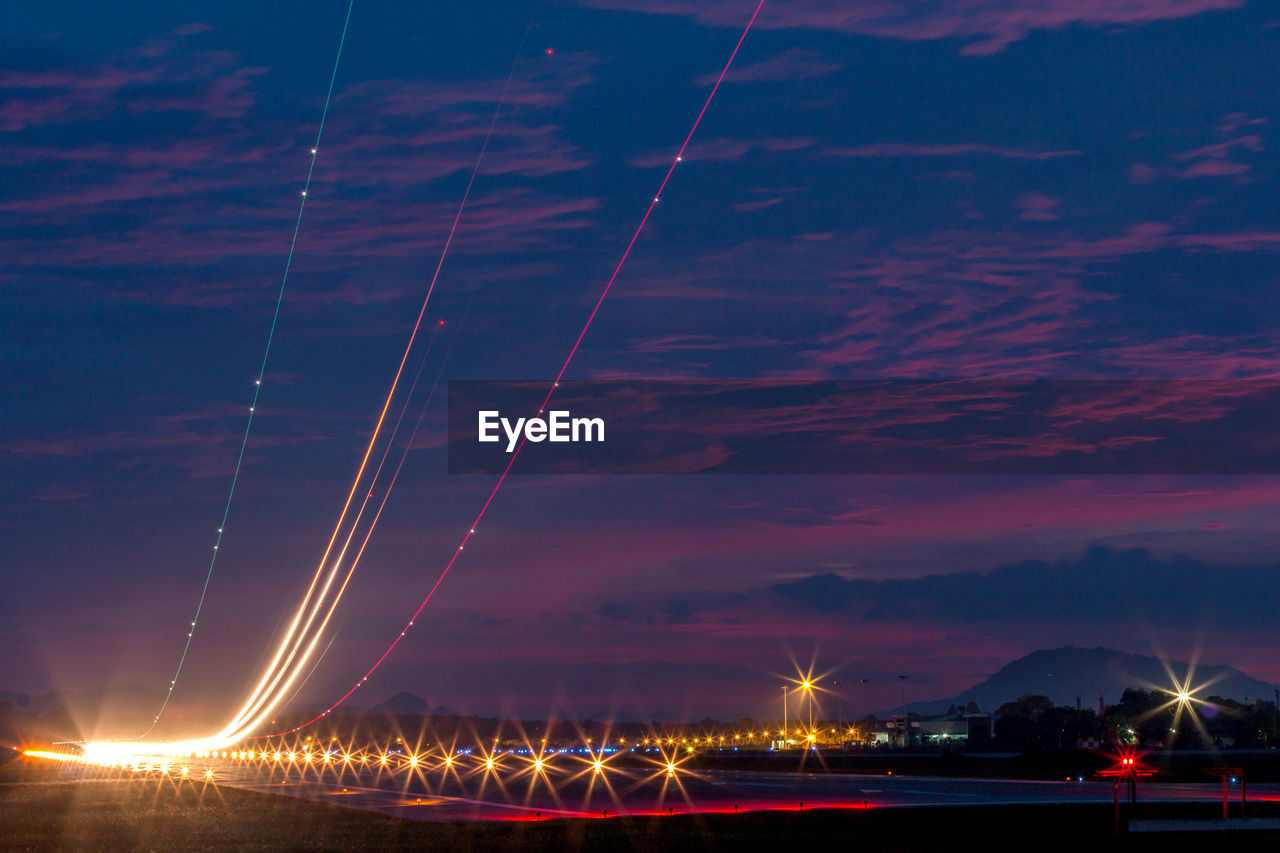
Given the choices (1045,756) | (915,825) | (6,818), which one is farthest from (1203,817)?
(1045,756)

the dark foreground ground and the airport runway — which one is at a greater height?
the airport runway

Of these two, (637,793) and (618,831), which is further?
(637,793)

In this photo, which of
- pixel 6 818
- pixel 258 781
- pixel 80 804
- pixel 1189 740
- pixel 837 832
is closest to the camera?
pixel 837 832

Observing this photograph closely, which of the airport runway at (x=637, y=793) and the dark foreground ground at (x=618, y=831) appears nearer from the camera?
the dark foreground ground at (x=618, y=831)

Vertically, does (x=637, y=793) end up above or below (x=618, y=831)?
above

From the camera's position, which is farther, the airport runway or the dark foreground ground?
the airport runway

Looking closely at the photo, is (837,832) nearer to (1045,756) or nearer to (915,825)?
(915,825)

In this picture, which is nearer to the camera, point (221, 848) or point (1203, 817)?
point (221, 848)

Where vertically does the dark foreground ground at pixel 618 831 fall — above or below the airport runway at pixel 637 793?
below
